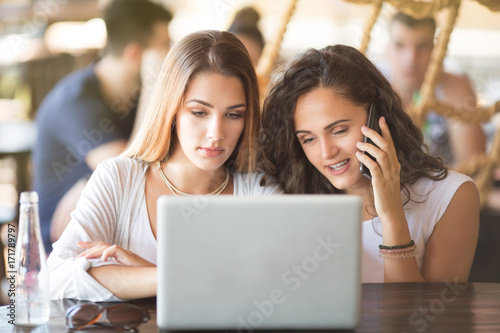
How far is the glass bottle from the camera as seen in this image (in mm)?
958

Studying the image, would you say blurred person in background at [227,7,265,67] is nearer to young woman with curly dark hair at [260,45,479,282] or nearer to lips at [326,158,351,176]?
young woman with curly dark hair at [260,45,479,282]

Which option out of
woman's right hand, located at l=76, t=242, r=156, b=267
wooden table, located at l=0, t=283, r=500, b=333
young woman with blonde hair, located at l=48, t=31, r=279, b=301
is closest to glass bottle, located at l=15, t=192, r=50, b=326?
wooden table, located at l=0, t=283, r=500, b=333

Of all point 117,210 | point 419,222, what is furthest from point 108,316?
point 419,222

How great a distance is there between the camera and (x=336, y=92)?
1.51 m

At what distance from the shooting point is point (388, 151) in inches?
57.4

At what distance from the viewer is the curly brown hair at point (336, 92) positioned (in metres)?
1.53

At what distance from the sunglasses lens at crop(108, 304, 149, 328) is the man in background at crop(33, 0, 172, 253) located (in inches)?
66.7

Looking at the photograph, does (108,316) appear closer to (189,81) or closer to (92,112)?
(189,81)

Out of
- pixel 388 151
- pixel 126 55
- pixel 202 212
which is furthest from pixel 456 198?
pixel 126 55

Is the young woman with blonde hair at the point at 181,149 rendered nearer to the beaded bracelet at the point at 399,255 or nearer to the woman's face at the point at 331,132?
the woman's face at the point at 331,132

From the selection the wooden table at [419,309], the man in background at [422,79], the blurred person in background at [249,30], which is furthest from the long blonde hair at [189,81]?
the man in background at [422,79]

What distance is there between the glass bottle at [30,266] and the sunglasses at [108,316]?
2.2 inches

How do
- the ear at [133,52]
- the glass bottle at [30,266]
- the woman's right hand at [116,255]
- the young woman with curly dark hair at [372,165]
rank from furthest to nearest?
the ear at [133,52] < the young woman with curly dark hair at [372,165] < the woman's right hand at [116,255] < the glass bottle at [30,266]

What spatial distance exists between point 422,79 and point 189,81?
4.93 feet
